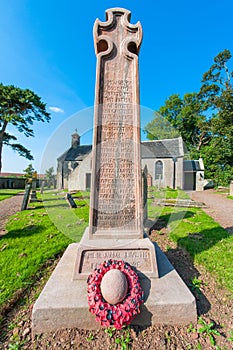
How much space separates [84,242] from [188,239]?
3.61 meters

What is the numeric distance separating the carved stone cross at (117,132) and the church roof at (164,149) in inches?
979

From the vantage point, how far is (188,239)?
4957mm

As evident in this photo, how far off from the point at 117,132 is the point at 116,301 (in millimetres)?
2497

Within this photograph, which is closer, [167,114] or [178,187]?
[178,187]

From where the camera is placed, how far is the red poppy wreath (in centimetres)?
195

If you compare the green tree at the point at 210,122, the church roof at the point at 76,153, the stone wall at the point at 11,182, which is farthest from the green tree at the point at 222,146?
the stone wall at the point at 11,182

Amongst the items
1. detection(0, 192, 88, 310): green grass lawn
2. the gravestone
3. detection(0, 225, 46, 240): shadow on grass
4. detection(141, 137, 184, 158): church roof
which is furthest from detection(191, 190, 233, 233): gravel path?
detection(141, 137, 184, 158): church roof

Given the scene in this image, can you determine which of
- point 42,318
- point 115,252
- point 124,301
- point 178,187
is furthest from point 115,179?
point 178,187

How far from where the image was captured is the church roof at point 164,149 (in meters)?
26.9

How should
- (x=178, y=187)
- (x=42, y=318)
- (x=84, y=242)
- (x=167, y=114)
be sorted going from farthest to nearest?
(x=167, y=114) < (x=178, y=187) < (x=84, y=242) < (x=42, y=318)

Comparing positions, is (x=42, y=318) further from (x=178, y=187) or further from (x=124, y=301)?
(x=178, y=187)

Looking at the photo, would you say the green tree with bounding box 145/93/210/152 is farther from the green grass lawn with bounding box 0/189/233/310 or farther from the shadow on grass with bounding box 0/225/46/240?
the shadow on grass with bounding box 0/225/46/240

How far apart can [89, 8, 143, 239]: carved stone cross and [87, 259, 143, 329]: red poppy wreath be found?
29.8 inches

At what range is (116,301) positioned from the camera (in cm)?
203
